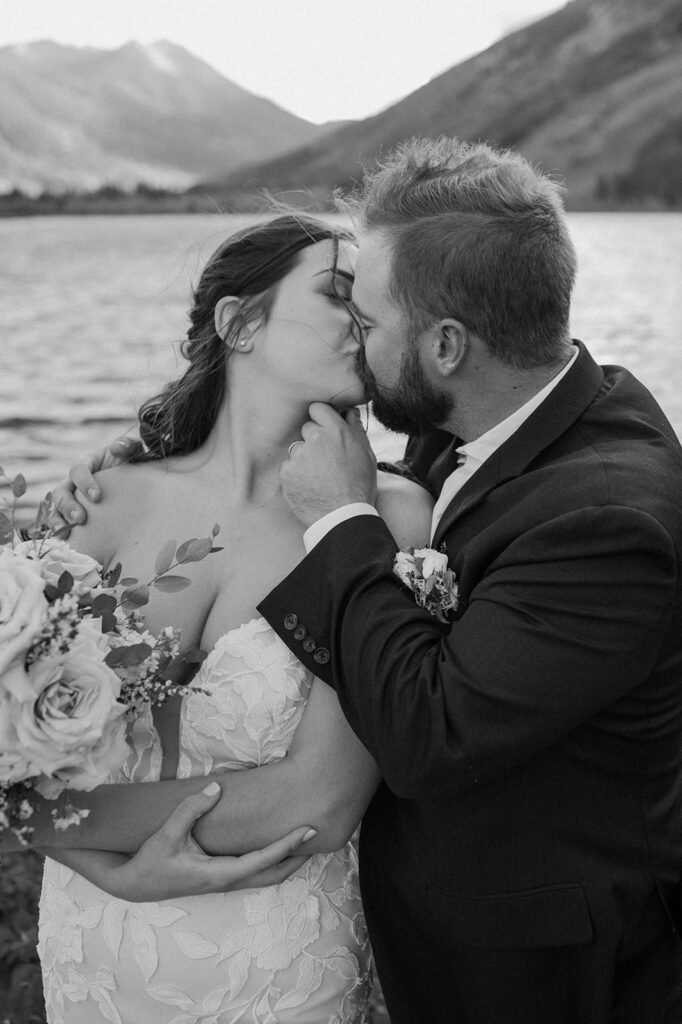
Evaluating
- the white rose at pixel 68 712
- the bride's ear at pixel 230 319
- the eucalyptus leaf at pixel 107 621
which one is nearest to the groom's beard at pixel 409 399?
the bride's ear at pixel 230 319

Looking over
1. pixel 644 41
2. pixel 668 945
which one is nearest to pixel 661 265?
pixel 644 41

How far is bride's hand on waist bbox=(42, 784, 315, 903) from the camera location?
208 centimetres

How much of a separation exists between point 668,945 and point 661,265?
4923 mm

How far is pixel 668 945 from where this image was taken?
2.19 meters

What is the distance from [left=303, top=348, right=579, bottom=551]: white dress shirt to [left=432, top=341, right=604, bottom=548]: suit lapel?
3 centimetres

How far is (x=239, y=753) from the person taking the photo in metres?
2.29

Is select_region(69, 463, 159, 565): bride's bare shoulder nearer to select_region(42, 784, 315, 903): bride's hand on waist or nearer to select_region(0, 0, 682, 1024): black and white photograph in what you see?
select_region(0, 0, 682, 1024): black and white photograph

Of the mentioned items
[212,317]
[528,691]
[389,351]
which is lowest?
[528,691]

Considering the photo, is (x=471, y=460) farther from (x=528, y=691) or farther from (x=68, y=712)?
(x=68, y=712)

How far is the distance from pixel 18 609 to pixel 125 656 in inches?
10.5

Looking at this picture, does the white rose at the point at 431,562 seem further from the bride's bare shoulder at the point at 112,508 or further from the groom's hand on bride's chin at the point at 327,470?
the bride's bare shoulder at the point at 112,508

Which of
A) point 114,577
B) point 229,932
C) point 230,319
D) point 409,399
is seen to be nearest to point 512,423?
point 409,399

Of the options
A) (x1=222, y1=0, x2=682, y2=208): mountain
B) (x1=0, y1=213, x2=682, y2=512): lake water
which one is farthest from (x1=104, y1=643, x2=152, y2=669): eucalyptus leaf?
(x1=222, y1=0, x2=682, y2=208): mountain

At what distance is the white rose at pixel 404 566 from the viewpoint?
2.02 meters
